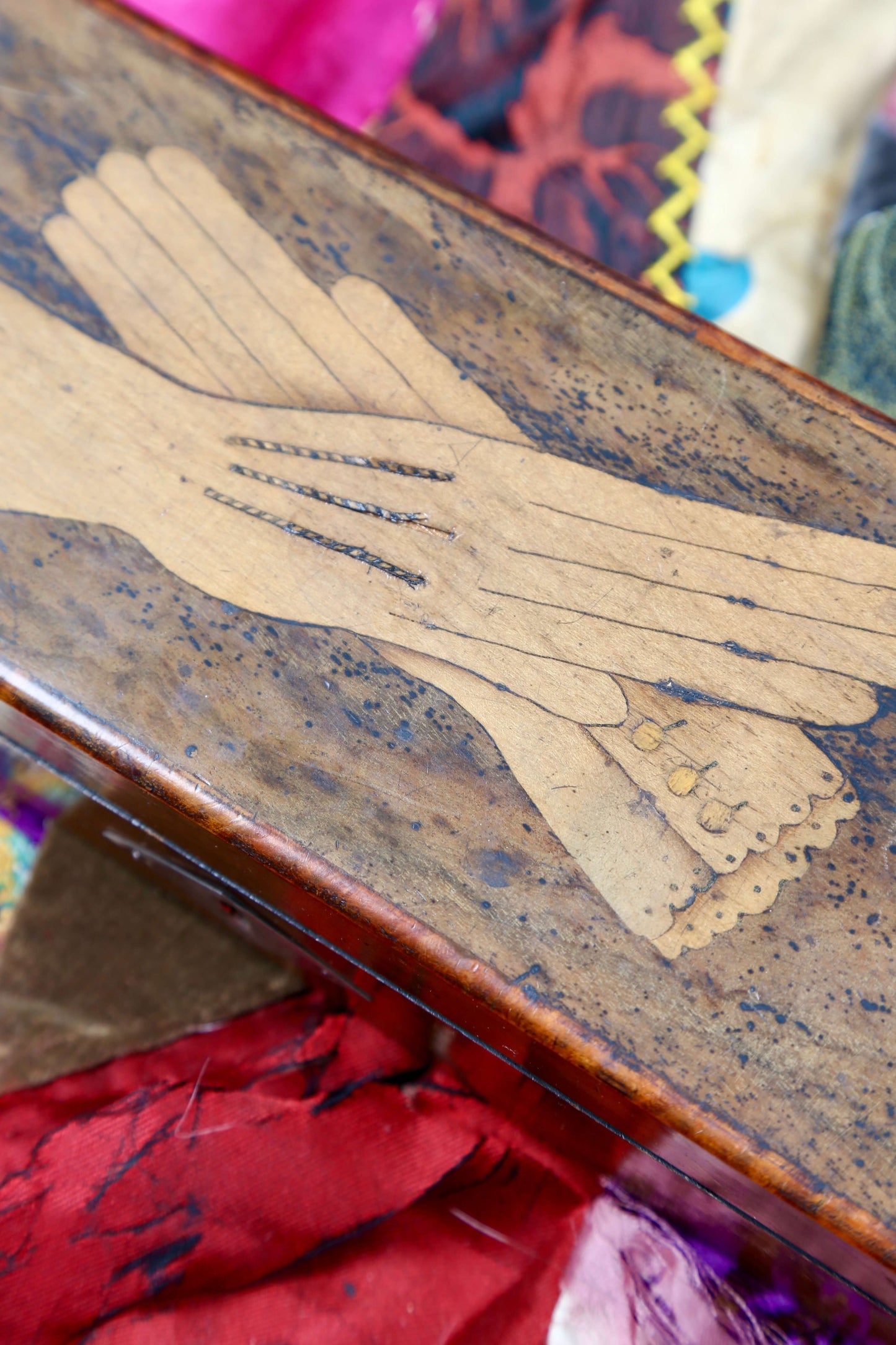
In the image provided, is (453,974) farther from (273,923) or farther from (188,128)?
(188,128)

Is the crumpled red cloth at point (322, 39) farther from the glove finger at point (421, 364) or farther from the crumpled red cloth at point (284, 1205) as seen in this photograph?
the crumpled red cloth at point (284, 1205)

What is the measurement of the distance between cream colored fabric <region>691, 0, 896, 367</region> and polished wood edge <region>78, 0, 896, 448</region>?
30cm

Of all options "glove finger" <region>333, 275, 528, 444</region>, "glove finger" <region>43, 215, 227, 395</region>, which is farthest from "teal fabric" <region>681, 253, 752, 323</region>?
"glove finger" <region>43, 215, 227, 395</region>

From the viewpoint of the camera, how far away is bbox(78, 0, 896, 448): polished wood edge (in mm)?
560

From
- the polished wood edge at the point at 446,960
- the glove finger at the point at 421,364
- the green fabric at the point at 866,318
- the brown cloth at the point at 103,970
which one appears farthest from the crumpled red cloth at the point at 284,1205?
the green fabric at the point at 866,318

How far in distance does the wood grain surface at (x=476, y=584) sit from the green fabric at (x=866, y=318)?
0.25 m

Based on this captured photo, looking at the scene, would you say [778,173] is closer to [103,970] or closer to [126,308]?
Answer: [126,308]

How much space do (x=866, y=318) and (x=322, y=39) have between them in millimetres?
625

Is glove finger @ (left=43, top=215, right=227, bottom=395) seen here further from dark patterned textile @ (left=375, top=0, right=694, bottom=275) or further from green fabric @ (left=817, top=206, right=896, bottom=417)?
green fabric @ (left=817, top=206, right=896, bottom=417)

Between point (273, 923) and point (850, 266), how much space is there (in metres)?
0.73

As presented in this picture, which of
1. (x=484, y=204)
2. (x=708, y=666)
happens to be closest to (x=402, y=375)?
(x=484, y=204)

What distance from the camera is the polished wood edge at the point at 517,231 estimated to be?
0.56m

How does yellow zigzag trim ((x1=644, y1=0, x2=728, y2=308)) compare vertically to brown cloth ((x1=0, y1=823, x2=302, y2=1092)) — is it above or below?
above

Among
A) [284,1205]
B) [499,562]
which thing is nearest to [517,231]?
[499,562]
